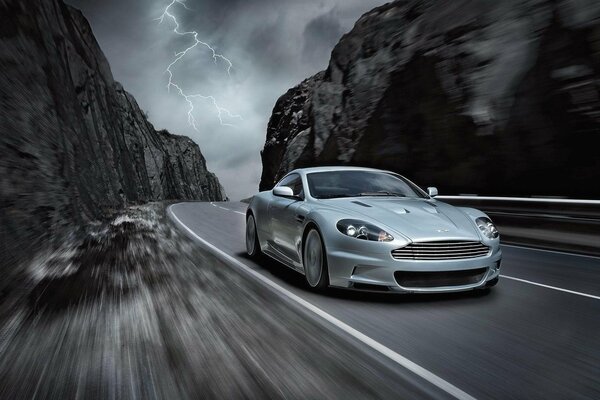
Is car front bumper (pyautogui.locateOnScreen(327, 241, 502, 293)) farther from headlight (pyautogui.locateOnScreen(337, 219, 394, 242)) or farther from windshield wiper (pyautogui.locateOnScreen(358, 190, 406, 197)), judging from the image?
windshield wiper (pyautogui.locateOnScreen(358, 190, 406, 197))

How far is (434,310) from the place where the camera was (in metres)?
5.01

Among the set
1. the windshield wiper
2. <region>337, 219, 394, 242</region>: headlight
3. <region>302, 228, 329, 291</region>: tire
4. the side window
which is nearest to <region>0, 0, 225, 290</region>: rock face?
<region>302, 228, 329, 291</region>: tire

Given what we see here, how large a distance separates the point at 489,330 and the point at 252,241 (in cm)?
482

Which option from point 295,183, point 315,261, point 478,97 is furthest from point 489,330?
point 478,97

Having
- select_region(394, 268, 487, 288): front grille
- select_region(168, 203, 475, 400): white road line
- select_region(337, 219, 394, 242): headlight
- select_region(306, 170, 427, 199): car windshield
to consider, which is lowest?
select_region(168, 203, 475, 400): white road line

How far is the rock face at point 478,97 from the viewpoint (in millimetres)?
12344

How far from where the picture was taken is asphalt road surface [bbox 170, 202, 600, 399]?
128 inches

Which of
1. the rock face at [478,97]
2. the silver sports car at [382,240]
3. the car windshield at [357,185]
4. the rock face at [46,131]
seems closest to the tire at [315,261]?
the silver sports car at [382,240]

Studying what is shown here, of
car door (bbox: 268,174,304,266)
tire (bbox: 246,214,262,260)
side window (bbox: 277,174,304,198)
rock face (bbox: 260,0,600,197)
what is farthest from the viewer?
rock face (bbox: 260,0,600,197)

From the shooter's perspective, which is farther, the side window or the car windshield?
the side window

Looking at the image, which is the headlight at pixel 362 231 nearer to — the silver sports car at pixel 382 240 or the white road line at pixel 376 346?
the silver sports car at pixel 382 240

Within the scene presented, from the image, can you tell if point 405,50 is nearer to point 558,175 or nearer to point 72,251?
point 558,175

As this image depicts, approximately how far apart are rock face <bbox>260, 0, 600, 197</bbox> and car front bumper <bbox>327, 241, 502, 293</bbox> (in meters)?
7.50

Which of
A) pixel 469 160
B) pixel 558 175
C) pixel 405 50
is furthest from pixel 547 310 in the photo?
pixel 405 50
